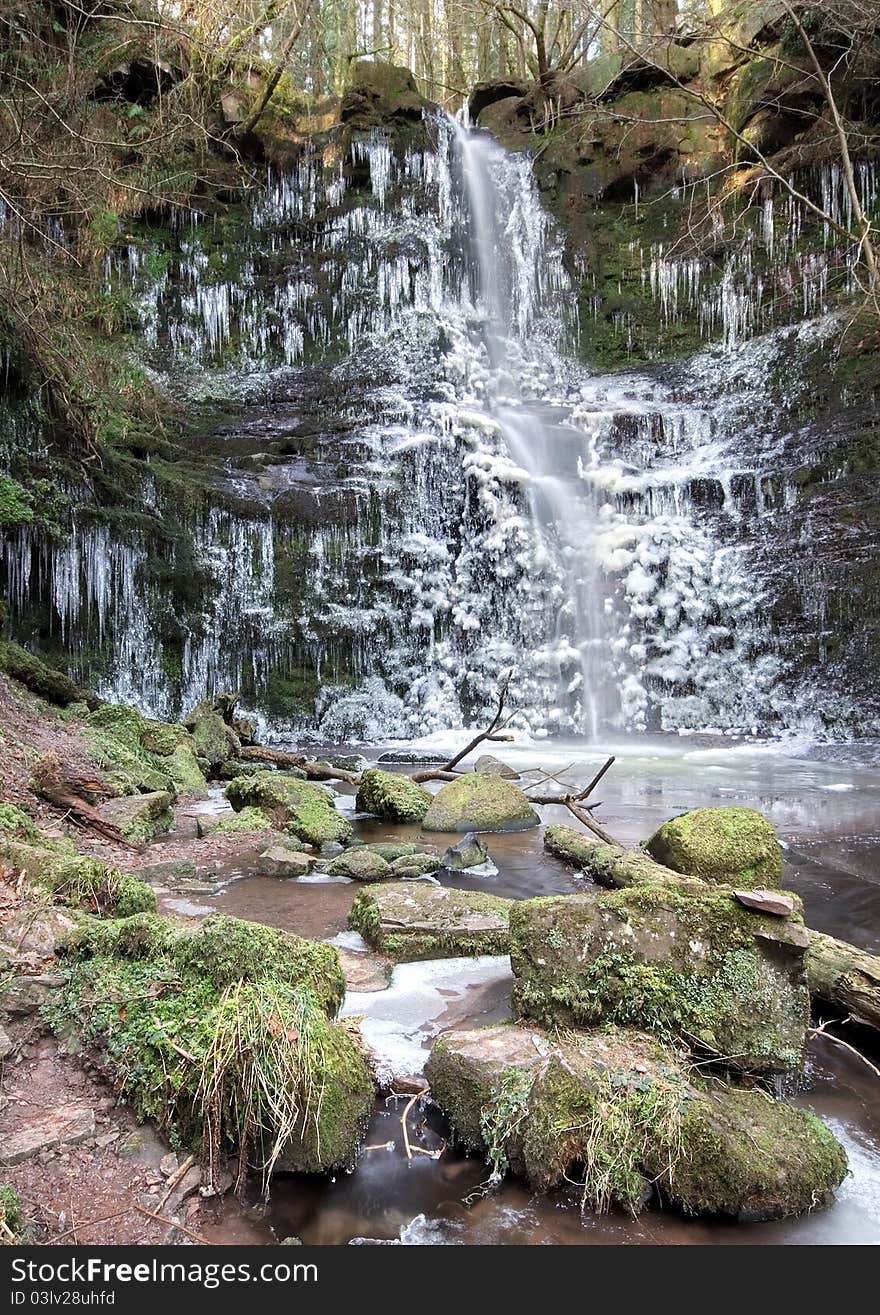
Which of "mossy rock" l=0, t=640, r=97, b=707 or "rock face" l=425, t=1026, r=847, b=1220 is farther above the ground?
"mossy rock" l=0, t=640, r=97, b=707

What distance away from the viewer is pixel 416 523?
48.2 ft

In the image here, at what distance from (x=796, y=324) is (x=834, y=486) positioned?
4.83 metres

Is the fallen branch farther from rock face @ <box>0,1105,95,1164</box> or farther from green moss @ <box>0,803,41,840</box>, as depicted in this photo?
green moss @ <box>0,803,41,840</box>

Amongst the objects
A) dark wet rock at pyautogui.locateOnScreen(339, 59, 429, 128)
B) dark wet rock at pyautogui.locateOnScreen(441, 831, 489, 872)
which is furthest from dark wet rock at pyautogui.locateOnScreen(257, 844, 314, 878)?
dark wet rock at pyautogui.locateOnScreen(339, 59, 429, 128)

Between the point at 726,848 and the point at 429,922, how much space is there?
5.61 ft

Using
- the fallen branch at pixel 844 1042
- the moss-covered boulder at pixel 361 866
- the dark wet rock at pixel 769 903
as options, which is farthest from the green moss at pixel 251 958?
the moss-covered boulder at pixel 361 866

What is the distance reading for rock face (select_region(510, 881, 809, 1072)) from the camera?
2.56 metres

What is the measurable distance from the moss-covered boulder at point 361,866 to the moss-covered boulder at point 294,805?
31.9 inches

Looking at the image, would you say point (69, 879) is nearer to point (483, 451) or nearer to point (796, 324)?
point (483, 451)

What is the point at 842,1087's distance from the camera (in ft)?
9.12

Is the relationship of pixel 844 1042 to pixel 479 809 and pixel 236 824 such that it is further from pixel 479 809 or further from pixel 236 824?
pixel 236 824

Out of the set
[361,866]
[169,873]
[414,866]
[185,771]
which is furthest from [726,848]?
[185,771]

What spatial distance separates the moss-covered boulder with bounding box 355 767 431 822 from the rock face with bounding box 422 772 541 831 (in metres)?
0.22

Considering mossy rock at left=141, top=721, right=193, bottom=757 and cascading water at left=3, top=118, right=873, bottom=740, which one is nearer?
mossy rock at left=141, top=721, right=193, bottom=757
